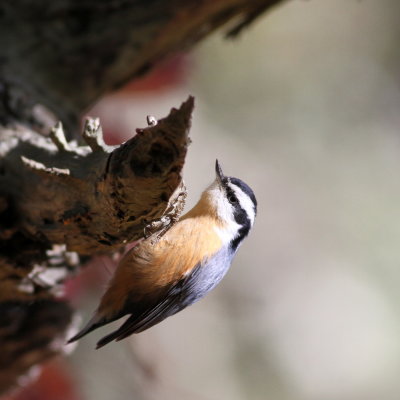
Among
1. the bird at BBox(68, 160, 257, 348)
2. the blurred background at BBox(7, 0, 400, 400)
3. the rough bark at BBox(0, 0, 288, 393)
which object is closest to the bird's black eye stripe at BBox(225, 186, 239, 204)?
the bird at BBox(68, 160, 257, 348)

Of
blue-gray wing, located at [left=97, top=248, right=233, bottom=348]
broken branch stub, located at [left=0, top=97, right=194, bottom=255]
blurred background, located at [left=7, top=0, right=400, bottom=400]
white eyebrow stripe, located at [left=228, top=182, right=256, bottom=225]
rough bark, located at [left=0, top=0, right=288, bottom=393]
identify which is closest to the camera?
broken branch stub, located at [left=0, top=97, right=194, bottom=255]

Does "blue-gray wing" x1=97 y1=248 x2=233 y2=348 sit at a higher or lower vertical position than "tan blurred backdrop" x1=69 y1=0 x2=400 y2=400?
lower

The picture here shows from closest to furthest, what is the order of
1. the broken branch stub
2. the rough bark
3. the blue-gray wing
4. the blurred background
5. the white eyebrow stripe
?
the broken branch stub
the rough bark
the blue-gray wing
the white eyebrow stripe
the blurred background

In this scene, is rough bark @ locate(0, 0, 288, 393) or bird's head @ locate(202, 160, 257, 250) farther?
bird's head @ locate(202, 160, 257, 250)

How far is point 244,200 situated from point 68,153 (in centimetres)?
80

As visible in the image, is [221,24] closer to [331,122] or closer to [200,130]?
[200,130]

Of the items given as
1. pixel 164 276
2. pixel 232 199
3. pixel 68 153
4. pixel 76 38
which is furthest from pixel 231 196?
pixel 68 153

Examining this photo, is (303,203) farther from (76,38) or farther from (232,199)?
(76,38)

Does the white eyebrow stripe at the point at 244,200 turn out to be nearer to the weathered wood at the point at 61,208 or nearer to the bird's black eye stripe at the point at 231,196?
the bird's black eye stripe at the point at 231,196

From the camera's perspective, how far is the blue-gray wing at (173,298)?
1683 millimetres

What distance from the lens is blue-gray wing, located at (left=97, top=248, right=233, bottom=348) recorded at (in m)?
1.68

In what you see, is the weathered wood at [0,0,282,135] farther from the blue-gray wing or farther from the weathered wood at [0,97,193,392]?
the blue-gray wing

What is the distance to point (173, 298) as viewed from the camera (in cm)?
176

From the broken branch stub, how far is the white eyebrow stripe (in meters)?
0.49
